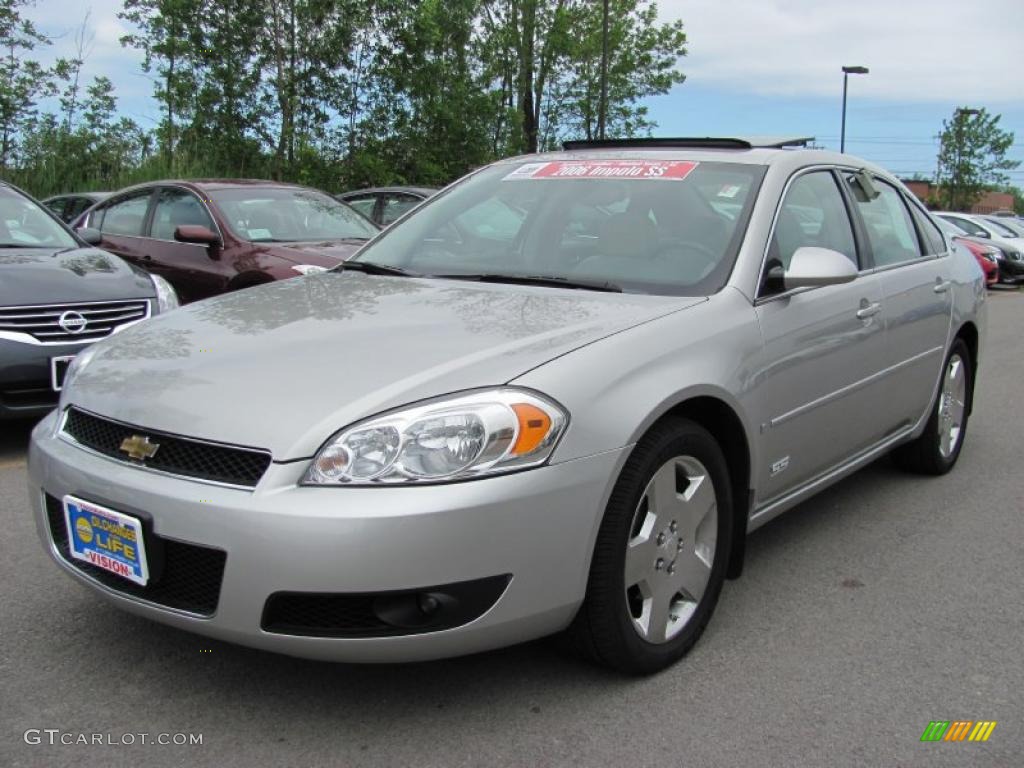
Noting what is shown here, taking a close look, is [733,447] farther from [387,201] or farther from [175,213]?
[387,201]

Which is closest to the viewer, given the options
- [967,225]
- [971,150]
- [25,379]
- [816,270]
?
[816,270]

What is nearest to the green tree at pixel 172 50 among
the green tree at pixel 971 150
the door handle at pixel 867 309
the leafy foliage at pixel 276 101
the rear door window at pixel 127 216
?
the leafy foliage at pixel 276 101

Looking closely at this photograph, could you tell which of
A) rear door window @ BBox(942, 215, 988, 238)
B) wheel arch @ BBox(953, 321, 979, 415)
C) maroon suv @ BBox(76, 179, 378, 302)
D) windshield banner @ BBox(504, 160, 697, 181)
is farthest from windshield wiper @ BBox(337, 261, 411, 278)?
rear door window @ BBox(942, 215, 988, 238)

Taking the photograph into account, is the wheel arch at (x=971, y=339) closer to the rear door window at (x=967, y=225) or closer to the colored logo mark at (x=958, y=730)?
the colored logo mark at (x=958, y=730)

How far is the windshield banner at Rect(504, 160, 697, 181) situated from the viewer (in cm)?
363

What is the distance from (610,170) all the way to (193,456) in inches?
80.7

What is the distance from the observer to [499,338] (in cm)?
265

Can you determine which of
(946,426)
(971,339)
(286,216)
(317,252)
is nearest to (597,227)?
(946,426)

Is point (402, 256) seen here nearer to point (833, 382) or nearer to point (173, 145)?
point (833, 382)

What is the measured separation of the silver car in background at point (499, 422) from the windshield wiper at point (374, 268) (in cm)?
1

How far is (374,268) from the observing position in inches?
148

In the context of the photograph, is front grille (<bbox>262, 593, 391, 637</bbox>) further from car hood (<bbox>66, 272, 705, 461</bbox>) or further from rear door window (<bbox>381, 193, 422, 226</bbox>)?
rear door window (<bbox>381, 193, 422, 226</bbox>)

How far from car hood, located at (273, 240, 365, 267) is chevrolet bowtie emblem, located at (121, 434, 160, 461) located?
4.60 m

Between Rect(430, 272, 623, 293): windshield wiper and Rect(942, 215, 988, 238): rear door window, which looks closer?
Rect(430, 272, 623, 293): windshield wiper
